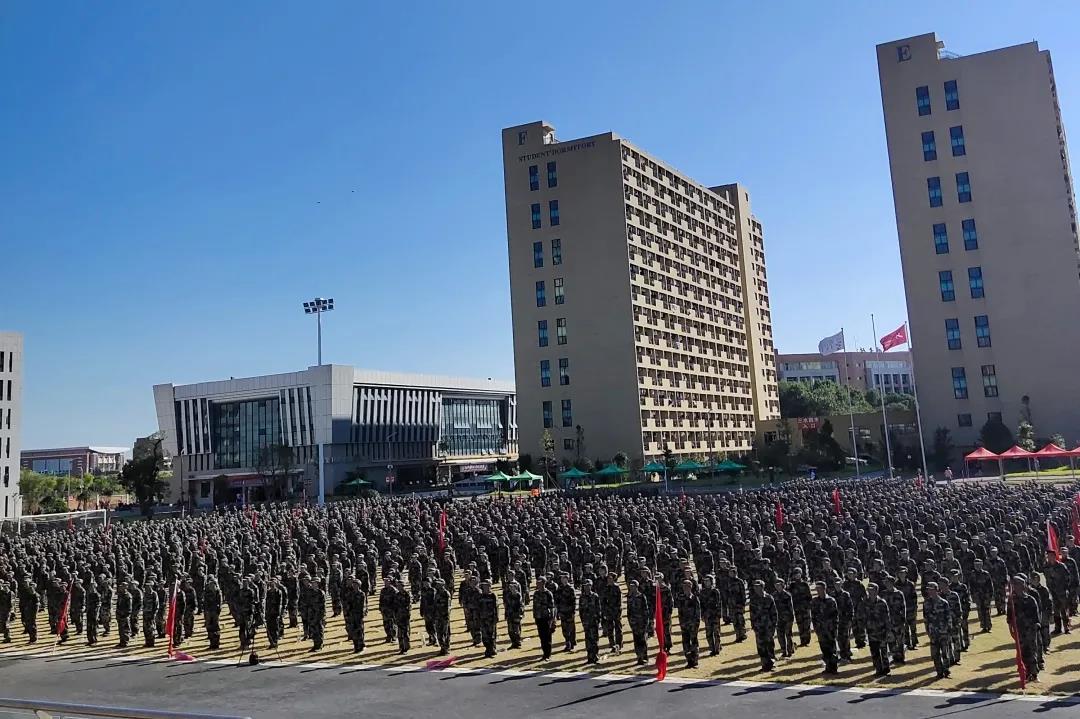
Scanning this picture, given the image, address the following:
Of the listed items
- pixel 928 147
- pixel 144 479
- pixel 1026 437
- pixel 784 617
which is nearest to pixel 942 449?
pixel 1026 437

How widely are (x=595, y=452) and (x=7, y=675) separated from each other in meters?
59.2

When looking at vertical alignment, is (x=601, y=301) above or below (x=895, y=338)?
above

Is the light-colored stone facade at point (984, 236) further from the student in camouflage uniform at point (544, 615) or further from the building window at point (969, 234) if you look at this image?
the student in camouflage uniform at point (544, 615)

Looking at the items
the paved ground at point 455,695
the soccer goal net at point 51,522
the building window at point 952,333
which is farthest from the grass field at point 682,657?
the building window at point 952,333

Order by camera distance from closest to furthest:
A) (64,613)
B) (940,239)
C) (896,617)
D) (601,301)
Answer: (896,617) → (64,613) → (940,239) → (601,301)

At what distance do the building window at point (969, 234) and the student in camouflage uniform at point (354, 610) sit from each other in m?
57.9

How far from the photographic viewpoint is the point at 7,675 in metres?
14.2

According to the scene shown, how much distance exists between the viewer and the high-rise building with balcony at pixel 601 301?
72000 millimetres

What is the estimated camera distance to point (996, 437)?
5578 cm

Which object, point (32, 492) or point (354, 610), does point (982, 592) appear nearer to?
point (354, 610)

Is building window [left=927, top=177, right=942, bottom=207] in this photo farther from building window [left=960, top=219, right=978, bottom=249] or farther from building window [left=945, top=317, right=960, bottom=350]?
building window [left=945, top=317, right=960, bottom=350]

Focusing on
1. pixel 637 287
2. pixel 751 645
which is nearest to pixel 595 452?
pixel 637 287

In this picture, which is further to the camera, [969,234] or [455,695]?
[969,234]

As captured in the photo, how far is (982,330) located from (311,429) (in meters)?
57.6
